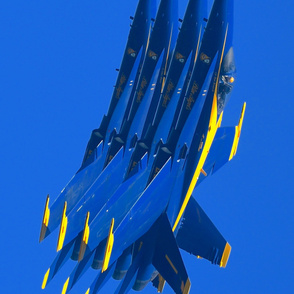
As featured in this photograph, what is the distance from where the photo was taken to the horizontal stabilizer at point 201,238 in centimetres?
6356

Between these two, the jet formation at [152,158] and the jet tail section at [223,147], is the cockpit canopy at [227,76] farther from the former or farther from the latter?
the jet tail section at [223,147]

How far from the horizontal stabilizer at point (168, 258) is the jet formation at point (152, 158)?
0.10 feet

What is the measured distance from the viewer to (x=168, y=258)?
6103cm

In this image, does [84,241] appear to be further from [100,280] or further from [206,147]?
[206,147]

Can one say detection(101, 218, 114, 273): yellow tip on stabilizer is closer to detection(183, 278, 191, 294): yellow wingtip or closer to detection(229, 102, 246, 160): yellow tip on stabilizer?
detection(183, 278, 191, 294): yellow wingtip

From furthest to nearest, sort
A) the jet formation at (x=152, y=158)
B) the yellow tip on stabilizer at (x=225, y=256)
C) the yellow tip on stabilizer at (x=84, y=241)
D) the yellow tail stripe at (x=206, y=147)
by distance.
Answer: the yellow tip on stabilizer at (x=225, y=256) → the yellow tail stripe at (x=206, y=147) → the jet formation at (x=152, y=158) → the yellow tip on stabilizer at (x=84, y=241)

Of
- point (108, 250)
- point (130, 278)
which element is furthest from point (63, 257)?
point (108, 250)

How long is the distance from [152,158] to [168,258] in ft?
10.3

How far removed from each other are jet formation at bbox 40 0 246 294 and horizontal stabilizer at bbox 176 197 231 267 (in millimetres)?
32

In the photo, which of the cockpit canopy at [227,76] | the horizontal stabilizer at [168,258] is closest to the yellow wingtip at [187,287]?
the horizontal stabilizer at [168,258]

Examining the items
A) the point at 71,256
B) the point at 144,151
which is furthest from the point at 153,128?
the point at 71,256

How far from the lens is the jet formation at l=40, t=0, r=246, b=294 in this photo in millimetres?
60750

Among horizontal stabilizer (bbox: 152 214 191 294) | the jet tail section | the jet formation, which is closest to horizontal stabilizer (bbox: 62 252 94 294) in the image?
the jet formation

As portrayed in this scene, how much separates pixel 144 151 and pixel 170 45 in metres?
3.55
